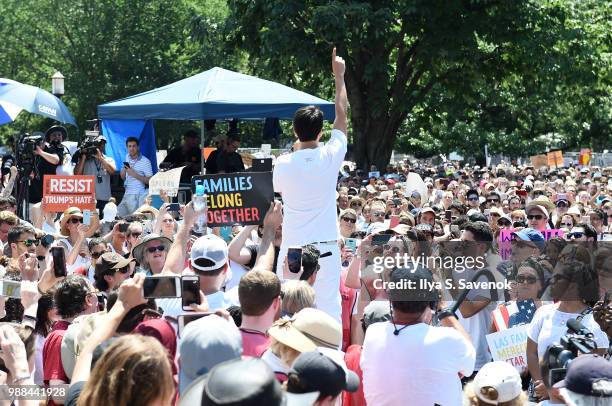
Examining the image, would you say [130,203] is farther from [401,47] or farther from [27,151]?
[401,47]

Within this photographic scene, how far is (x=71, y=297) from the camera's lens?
5.71m

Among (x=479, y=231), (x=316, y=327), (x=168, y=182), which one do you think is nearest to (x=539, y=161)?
(x=168, y=182)

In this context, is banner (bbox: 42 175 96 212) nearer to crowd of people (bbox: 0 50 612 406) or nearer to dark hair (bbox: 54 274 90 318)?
crowd of people (bbox: 0 50 612 406)

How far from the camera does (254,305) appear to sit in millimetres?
5031

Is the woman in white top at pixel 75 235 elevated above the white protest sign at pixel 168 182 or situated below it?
below

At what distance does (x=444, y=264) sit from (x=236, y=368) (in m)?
3.81

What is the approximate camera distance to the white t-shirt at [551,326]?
6004mm

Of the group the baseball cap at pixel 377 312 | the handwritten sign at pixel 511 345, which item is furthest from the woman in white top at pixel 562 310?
the baseball cap at pixel 377 312

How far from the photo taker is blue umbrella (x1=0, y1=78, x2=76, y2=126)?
52.9ft

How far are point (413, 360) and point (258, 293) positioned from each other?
0.78 metres

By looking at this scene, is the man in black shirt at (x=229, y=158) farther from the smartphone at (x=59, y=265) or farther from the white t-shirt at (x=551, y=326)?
the white t-shirt at (x=551, y=326)

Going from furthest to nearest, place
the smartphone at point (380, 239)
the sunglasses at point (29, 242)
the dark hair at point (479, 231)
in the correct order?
the sunglasses at point (29, 242) < the dark hair at point (479, 231) < the smartphone at point (380, 239)

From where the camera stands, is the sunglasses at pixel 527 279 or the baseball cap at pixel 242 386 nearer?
the baseball cap at pixel 242 386

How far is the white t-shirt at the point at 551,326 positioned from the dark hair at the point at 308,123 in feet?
5.57
